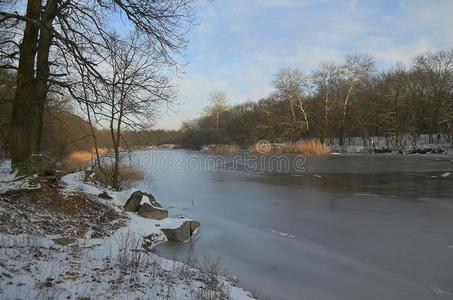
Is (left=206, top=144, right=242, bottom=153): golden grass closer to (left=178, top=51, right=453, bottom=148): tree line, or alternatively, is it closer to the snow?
(left=178, top=51, right=453, bottom=148): tree line

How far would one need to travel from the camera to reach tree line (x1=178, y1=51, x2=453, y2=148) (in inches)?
2125

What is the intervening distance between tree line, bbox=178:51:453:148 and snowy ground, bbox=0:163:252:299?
155ft

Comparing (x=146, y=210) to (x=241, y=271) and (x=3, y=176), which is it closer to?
(x=3, y=176)

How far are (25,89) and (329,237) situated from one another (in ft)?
26.1

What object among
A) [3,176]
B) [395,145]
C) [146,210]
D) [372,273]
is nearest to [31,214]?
[3,176]

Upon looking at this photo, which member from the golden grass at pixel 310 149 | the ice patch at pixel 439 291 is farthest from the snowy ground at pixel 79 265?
the golden grass at pixel 310 149

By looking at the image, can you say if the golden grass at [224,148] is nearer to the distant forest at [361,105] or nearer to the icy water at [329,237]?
the distant forest at [361,105]

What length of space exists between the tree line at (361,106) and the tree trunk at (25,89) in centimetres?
4661

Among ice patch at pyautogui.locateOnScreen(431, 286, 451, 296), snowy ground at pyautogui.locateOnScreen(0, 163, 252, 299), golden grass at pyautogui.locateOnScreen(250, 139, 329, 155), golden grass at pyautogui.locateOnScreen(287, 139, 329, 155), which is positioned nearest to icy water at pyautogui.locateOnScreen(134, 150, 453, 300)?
ice patch at pyautogui.locateOnScreen(431, 286, 451, 296)

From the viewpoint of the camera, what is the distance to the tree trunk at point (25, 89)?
10.7 m

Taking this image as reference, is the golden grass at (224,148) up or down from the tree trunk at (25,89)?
down

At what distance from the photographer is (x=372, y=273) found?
28.2 ft

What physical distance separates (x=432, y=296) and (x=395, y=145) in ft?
162

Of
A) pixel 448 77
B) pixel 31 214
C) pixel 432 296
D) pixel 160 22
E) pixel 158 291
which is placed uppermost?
pixel 448 77
